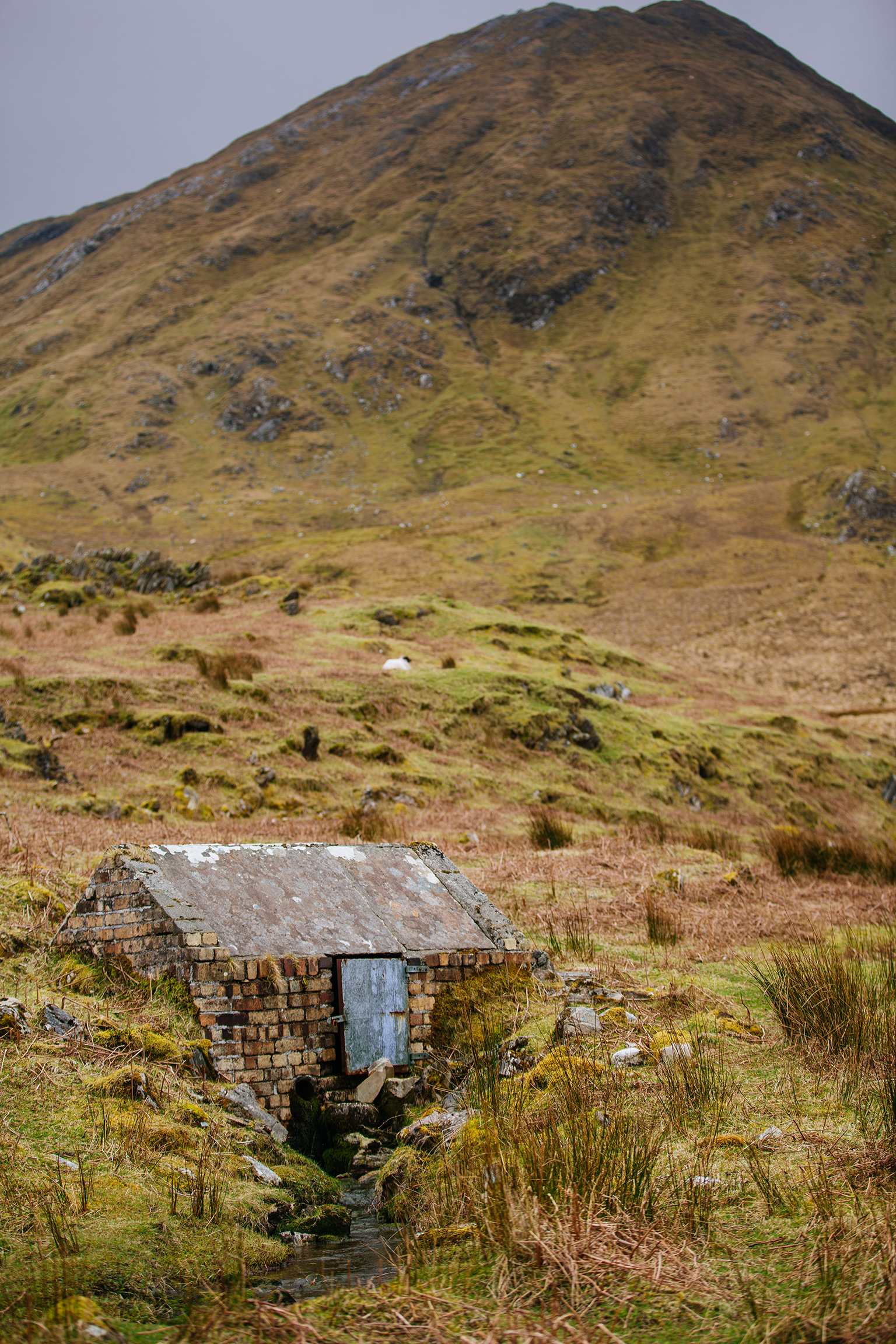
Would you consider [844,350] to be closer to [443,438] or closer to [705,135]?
A: [443,438]

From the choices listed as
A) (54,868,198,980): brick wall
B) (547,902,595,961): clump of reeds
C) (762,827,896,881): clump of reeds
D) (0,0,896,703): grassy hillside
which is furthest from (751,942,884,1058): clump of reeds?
(0,0,896,703): grassy hillside

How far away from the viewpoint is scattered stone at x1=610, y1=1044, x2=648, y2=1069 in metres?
6.15

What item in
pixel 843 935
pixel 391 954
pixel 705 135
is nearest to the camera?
pixel 391 954

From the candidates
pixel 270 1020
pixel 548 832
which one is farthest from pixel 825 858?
pixel 270 1020

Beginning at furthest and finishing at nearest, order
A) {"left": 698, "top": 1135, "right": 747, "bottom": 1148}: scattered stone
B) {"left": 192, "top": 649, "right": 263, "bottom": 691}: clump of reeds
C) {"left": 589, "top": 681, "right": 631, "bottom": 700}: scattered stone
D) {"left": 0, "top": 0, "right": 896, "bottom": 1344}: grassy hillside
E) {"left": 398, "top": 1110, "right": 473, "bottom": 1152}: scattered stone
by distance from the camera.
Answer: {"left": 589, "top": 681, "right": 631, "bottom": 700}: scattered stone
{"left": 192, "top": 649, "right": 263, "bottom": 691}: clump of reeds
{"left": 398, "top": 1110, "right": 473, "bottom": 1152}: scattered stone
{"left": 698, "top": 1135, "right": 747, "bottom": 1148}: scattered stone
{"left": 0, "top": 0, "right": 896, "bottom": 1344}: grassy hillside

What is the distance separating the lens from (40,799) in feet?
42.4

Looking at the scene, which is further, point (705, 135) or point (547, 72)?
point (547, 72)

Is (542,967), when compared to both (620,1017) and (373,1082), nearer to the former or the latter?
(620,1017)

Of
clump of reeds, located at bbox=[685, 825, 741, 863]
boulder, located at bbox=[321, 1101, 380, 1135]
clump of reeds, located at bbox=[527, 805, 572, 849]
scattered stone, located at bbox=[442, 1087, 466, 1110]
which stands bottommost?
clump of reeds, located at bbox=[685, 825, 741, 863]

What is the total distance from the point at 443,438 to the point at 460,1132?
81879 mm

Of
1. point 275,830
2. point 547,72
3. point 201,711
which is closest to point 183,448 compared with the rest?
point 201,711

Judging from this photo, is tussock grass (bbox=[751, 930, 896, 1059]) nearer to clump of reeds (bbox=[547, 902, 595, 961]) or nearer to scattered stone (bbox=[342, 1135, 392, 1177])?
clump of reeds (bbox=[547, 902, 595, 961])

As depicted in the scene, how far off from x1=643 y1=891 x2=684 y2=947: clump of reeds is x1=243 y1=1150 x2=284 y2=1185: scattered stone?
4.98 metres

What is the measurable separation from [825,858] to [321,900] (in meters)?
9.34
